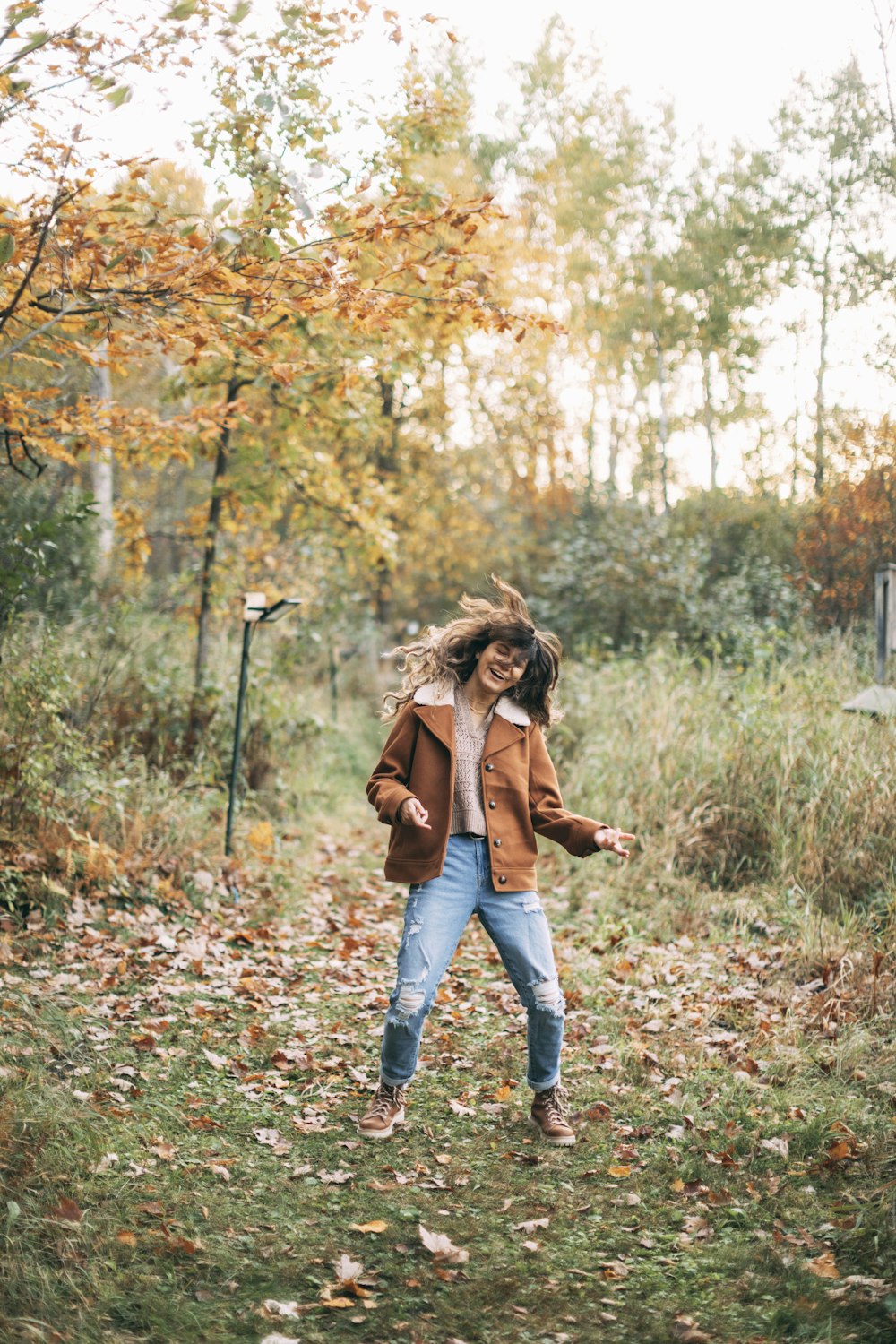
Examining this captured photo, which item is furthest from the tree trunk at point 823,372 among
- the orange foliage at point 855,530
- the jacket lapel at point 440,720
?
the jacket lapel at point 440,720

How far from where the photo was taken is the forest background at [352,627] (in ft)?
12.0

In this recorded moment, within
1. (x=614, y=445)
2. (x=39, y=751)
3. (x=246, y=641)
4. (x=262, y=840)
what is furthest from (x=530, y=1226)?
(x=614, y=445)

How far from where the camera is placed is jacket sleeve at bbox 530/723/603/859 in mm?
3994

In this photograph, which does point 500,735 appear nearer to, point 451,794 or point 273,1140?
point 451,794

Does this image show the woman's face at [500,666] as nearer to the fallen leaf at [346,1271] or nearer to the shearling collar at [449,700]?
the shearling collar at [449,700]

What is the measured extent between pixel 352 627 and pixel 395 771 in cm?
1347

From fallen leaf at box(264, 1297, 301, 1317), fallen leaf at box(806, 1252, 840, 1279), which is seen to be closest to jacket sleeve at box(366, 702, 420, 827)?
fallen leaf at box(264, 1297, 301, 1317)

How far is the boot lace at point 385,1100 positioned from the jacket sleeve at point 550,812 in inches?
44.9

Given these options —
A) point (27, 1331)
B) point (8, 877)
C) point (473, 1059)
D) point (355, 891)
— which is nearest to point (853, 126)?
point (355, 891)

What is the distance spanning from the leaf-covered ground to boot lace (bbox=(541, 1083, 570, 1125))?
120 millimetres

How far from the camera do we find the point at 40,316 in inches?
206

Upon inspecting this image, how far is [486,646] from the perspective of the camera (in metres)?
4.19

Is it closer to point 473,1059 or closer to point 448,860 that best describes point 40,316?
point 448,860

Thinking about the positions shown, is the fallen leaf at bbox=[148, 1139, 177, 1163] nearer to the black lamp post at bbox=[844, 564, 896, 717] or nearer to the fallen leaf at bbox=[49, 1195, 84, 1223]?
the fallen leaf at bbox=[49, 1195, 84, 1223]
